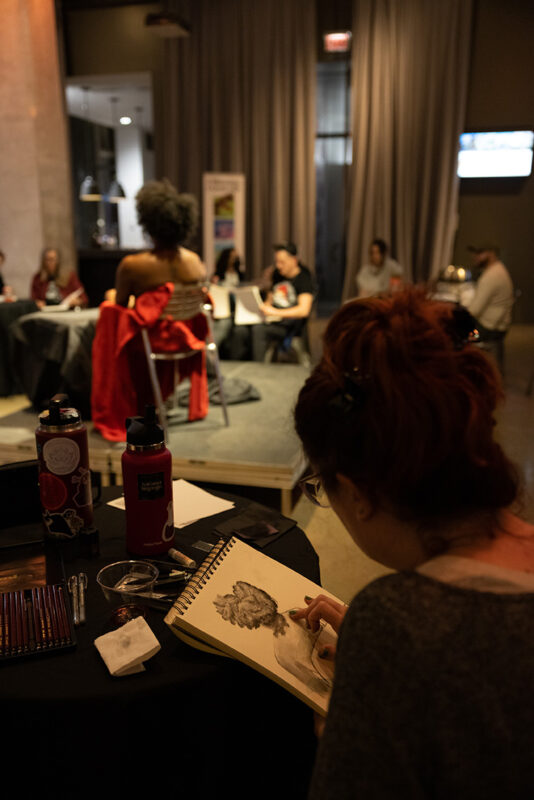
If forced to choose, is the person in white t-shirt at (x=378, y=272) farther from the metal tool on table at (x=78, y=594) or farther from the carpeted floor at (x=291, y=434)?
the metal tool on table at (x=78, y=594)

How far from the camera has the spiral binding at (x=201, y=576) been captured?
92 centimetres

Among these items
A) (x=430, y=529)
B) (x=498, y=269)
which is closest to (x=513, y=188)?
(x=498, y=269)

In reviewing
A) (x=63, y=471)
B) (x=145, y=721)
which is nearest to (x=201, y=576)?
(x=145, y=721)

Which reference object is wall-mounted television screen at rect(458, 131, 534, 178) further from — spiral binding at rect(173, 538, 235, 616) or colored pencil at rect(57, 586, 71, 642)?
colored pencil at rect(57, 586, 71, 642)

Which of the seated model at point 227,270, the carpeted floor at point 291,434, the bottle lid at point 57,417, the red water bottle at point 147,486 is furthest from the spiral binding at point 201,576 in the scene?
the seated model at point 227,270

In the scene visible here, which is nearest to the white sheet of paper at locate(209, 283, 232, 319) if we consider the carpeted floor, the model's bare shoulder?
the carpeted floor

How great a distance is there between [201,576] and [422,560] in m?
0.41

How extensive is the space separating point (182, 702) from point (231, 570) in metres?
0.23

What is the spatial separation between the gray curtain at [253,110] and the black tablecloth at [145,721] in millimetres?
7742

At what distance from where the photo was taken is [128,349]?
312 cm

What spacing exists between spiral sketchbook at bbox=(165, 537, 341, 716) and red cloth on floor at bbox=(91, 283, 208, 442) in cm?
206

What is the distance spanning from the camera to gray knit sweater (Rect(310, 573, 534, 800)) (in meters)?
0.55

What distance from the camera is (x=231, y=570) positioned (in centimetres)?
103

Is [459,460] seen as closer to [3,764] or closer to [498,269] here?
[3,764]
